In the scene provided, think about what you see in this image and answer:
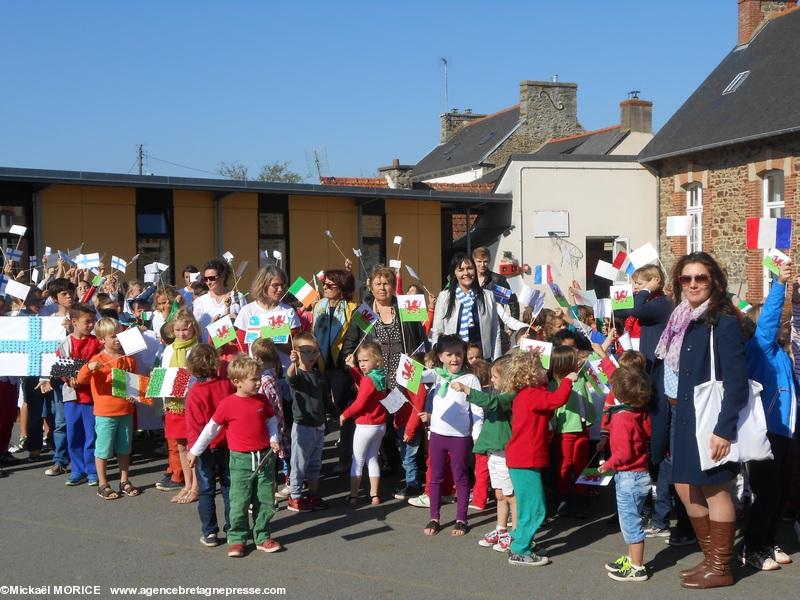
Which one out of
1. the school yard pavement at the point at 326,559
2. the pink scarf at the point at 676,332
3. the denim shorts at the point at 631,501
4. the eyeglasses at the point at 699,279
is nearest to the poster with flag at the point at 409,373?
the school yard pavement at the point at 326,559

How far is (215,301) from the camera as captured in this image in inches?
310

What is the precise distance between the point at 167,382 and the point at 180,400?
33 centimetres

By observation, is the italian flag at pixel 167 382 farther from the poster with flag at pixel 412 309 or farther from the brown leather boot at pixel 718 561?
the brown leather boot at pixel 718 561

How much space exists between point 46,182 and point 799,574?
15.5 m

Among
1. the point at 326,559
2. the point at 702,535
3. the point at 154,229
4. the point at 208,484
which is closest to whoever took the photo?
the point at 702,535

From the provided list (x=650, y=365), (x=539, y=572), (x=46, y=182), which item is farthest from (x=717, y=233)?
(x=539, y=572)

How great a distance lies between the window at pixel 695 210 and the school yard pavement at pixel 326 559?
56.4 ft

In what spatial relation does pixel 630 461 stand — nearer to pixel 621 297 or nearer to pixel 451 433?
pixel 451 433

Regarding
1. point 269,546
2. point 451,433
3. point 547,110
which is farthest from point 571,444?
point 547,110

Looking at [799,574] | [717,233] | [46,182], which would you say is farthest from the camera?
[717,233]

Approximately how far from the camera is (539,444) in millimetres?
5477

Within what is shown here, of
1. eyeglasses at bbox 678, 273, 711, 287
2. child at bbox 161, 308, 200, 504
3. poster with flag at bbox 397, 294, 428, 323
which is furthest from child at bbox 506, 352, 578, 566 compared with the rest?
child at bbox 161, 308, 200, 504

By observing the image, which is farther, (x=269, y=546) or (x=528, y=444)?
(x=269, y=546)

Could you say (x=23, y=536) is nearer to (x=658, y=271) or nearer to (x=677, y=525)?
(x=677, y=525)
